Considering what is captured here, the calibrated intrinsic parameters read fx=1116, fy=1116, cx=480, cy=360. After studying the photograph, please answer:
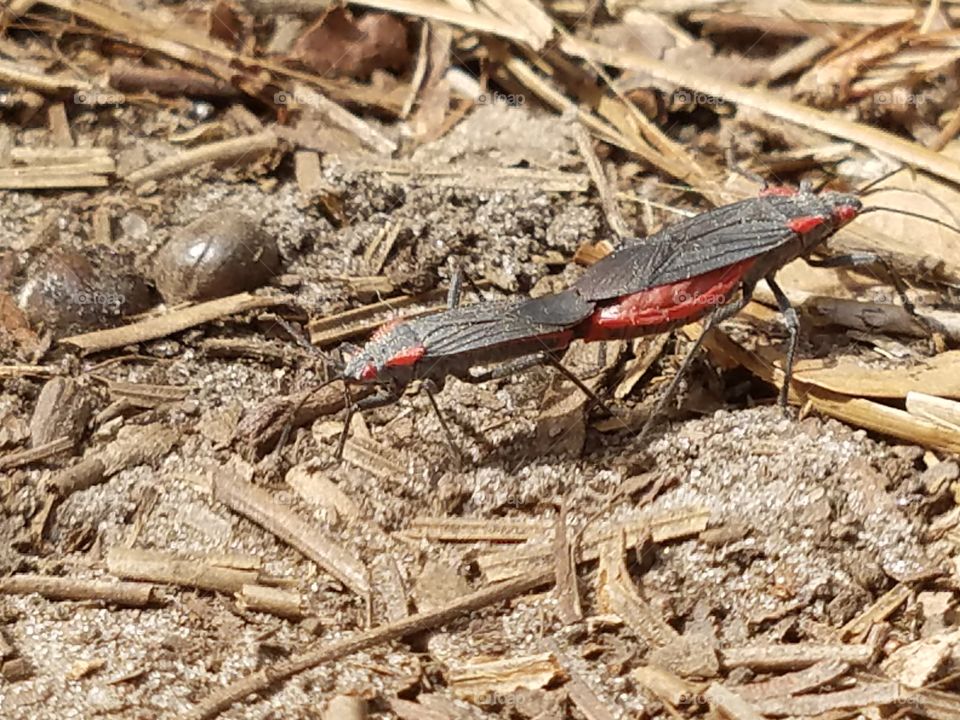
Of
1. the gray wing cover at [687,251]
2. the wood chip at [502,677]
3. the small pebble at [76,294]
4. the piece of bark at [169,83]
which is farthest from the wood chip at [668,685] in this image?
the piece of bark at [169,83]

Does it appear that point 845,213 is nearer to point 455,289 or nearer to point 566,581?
point 455,289

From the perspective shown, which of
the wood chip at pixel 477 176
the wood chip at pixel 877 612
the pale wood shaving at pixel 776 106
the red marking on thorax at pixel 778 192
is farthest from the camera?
the pale wood shaving at pixel 776 106

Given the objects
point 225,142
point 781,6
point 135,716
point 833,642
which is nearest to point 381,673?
point 135,716

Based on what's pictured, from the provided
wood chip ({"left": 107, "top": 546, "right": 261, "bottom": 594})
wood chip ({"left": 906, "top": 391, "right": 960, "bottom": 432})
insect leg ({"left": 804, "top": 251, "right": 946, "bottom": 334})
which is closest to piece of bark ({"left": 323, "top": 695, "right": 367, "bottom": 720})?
wood chip ({"left": 107, "top": 546, "right": 261, "bottom": 594})

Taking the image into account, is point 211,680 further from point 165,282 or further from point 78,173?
point 78,173

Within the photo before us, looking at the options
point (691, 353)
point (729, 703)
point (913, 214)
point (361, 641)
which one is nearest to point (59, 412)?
point (361, 641)

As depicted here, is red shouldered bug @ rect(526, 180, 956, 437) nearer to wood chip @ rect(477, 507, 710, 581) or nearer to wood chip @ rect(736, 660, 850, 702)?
wood chip @ rect(477, 507, 710, 581)

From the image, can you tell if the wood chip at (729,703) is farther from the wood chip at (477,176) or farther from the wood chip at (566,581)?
the wood chip at (477,176)
